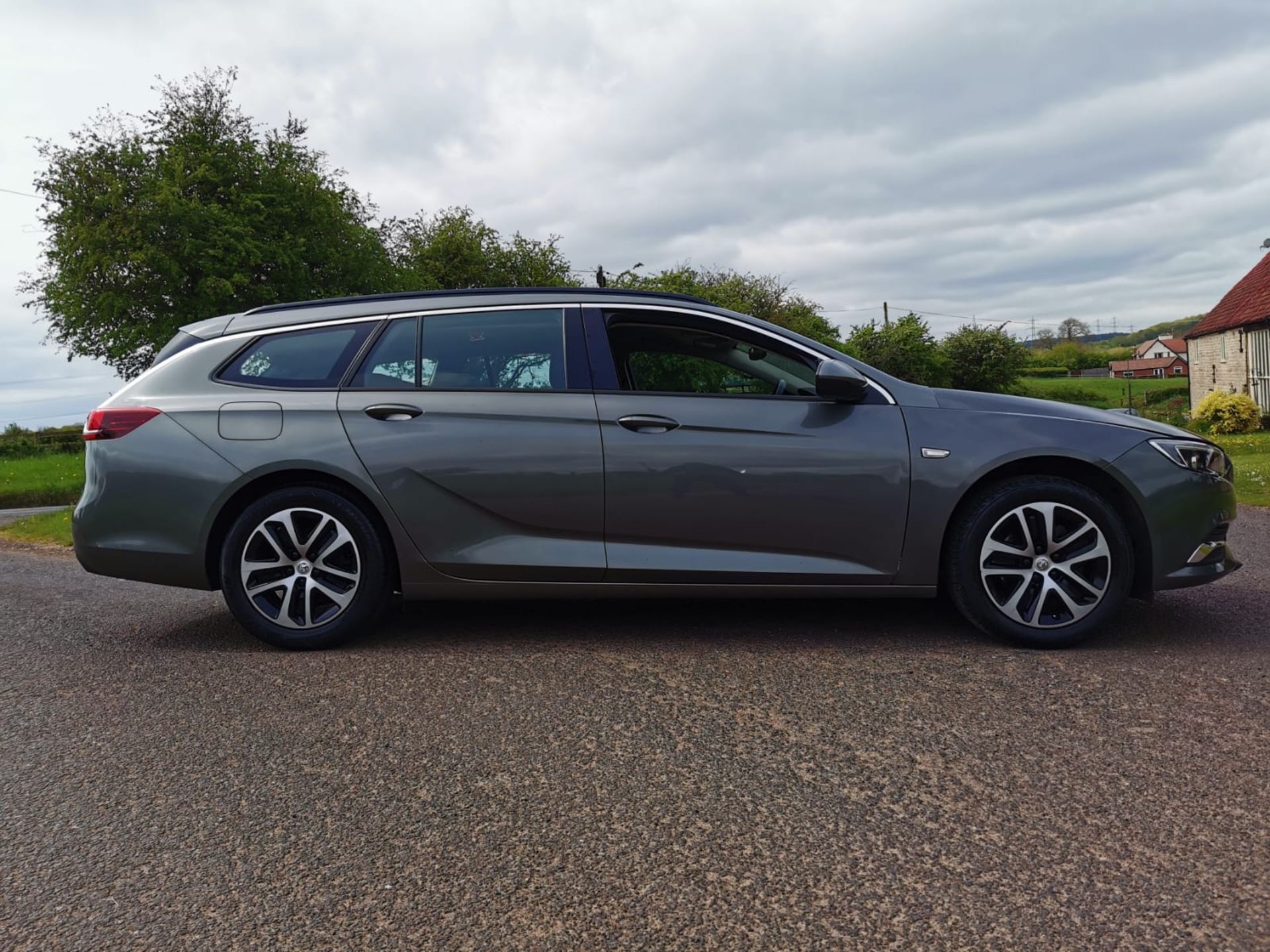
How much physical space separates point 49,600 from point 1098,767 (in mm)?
Result: 6318

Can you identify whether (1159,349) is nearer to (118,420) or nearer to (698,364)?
(698,364)

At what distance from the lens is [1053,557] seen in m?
4.25

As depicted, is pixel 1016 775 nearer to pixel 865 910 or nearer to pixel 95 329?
pixel 865 910

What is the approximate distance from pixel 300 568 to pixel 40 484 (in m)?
24.6

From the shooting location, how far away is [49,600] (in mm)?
6324

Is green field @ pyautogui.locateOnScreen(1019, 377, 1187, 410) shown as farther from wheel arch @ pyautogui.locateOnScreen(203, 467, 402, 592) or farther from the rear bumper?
the rear bumper

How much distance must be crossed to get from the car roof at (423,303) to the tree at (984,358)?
174 ft

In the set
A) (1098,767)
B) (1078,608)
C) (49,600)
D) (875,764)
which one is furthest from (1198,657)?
(49,600)

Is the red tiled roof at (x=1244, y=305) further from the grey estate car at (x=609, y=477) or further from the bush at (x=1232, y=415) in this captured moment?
the grey estate car at (x=609, y=477)

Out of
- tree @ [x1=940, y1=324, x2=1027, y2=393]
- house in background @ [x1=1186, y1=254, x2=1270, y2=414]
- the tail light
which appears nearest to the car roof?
the tail light

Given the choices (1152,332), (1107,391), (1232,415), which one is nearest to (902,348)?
(1232,415)

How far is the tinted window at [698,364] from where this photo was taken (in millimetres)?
4551

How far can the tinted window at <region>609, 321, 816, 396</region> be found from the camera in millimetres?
4551

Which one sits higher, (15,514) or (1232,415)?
(1232,415)
